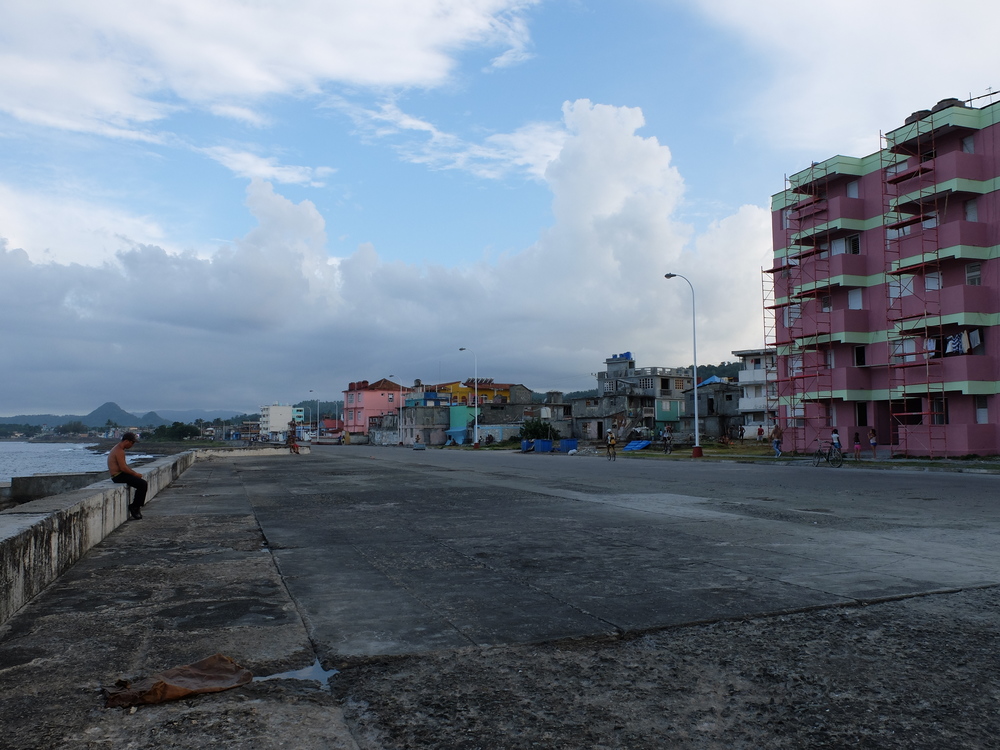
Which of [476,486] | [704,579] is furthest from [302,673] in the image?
[476,486]

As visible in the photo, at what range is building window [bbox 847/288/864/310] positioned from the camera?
127ft

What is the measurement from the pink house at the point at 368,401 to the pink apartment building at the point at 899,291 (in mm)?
92747

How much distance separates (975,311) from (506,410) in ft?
243

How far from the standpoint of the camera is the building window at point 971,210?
33.0 metres

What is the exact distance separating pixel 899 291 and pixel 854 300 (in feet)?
9.58

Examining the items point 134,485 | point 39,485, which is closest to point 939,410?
point 134,485

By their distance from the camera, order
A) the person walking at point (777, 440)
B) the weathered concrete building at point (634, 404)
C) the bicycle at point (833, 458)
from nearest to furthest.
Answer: the bicycle at point (833, 458), the person walking at point (777, 440), the weathered concrete building at point (634, 404)

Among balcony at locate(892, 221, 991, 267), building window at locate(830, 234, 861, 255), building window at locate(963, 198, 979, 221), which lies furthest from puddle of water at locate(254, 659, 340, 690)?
building window at locate(830, 234, 861, 255)

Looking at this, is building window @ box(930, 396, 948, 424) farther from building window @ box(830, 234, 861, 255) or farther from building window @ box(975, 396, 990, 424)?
building window @ box(830, 234, 861, 255)

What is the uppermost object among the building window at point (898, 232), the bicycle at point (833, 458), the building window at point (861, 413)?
the building window at point (898, 232)

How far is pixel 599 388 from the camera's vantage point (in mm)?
87250

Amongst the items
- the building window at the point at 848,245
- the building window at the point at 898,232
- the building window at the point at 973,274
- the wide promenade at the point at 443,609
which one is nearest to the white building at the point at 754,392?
the building window at the point at 848,245

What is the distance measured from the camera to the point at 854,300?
38938mm

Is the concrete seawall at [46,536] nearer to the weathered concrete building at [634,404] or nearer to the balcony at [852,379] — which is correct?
the balcony at [852,379]
